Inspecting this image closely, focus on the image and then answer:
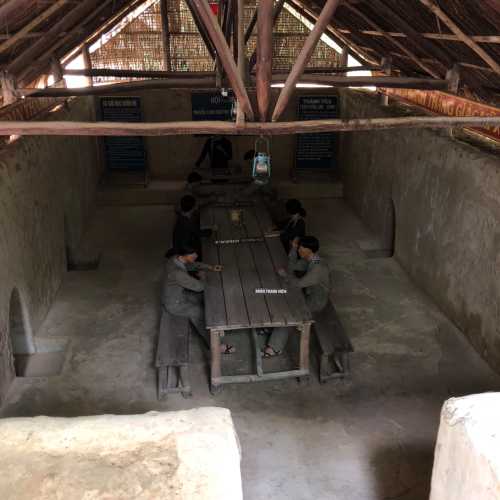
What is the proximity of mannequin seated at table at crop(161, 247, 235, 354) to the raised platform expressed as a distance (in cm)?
253

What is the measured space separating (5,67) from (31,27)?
1.21 metres

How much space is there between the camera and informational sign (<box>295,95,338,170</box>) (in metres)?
11.1

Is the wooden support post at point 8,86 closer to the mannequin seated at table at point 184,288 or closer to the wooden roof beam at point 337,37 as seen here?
the mannequin seated at table at point 184,288

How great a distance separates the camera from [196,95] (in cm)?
1120

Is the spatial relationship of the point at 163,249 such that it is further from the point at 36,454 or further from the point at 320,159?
the point at 36,454

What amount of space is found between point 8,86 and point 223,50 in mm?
3697

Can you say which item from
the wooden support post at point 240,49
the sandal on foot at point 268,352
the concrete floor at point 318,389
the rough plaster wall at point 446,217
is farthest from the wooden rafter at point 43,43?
the rough plaster wall at point 446,217

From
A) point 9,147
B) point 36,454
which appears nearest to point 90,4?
point 9,147

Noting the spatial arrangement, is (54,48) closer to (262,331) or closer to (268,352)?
(262,331)

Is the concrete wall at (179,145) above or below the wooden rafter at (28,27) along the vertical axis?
below

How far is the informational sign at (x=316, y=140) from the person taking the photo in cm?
1112

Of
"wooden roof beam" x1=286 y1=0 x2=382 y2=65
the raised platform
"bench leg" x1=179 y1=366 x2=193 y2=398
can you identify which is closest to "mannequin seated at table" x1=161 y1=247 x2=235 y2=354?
"bench leg" x1=179 y1=366 x2=193 y2=398

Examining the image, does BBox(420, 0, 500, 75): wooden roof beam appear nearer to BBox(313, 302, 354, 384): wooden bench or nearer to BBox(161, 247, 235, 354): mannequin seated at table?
BBox(313, 302, 354, 384): wooden bench

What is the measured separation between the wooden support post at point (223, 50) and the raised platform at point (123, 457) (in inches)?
106
